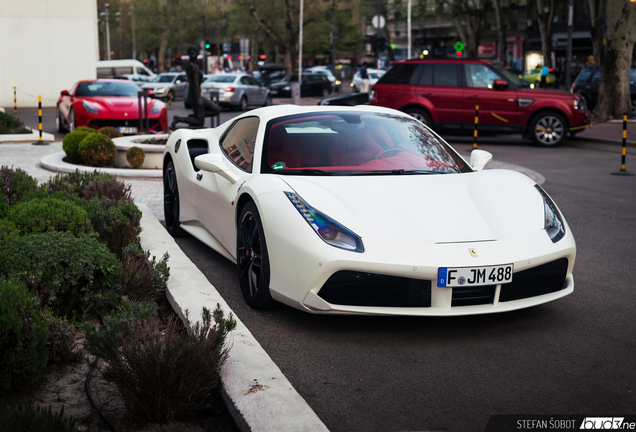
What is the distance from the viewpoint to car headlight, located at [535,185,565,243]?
14.9ft

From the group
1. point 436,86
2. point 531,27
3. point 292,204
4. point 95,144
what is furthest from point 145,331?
point 531,27

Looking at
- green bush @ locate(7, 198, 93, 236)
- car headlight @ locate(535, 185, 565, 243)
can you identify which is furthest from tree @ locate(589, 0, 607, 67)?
green bush @ locate(7, 198, 93, 236)

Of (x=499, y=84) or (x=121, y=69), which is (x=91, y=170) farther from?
(x=121, y=69)

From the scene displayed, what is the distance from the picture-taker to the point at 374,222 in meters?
4.28

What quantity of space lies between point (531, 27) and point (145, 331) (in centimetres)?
7008

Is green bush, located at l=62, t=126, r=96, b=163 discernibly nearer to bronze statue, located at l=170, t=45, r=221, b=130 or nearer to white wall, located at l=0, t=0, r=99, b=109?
bronze statue, located at l=170, t=45, r=221, b=130

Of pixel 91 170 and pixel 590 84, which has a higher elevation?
pixel 590 84

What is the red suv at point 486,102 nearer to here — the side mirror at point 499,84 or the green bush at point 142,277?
the side mirror at point 499,84

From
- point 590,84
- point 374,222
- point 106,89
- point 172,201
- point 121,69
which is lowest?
point 172,201

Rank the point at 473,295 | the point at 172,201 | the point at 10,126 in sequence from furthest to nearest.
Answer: the point at 10,126, the point at 172,201, the point at 473,295

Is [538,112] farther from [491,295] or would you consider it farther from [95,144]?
[491,295]

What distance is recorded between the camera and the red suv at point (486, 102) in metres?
17.1

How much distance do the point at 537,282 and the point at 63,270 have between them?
109 inches

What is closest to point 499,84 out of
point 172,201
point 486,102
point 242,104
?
point 486,102
